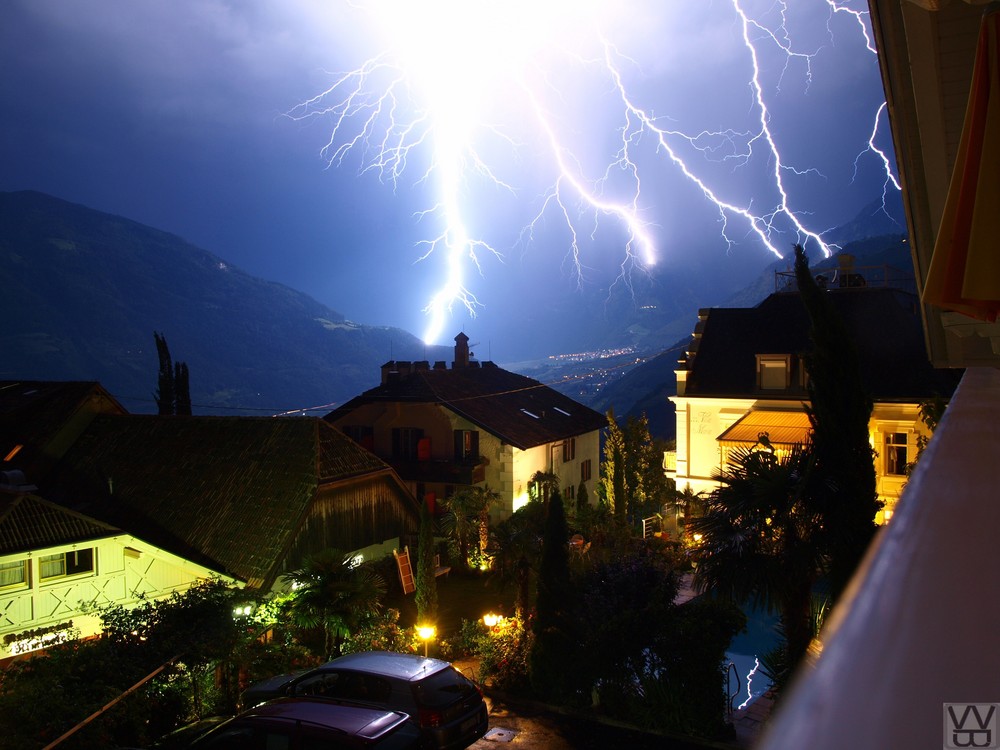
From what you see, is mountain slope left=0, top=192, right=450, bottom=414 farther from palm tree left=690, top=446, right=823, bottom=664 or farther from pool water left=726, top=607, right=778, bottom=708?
palm tree left=690, top=446, right=823, bottom=664

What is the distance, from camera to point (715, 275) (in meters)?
175

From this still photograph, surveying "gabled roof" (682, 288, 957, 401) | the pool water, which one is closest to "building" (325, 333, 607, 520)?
"gabled roof" (682, 288, 957, 401)

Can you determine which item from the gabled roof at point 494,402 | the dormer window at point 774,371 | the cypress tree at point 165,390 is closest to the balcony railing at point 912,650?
the dormer window at point 774,371

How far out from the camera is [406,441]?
30.0 m

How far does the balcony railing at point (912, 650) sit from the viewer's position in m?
0.46

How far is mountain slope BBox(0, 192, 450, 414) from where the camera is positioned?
140625mm

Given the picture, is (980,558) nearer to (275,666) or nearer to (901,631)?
(901,631)

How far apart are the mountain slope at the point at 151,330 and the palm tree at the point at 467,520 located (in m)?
118

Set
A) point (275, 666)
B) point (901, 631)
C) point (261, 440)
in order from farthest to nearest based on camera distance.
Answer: point (261, 440), point (275, 666), point (901, 631)

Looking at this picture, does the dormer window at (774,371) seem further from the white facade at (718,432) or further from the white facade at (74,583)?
the white facade at (74,583)

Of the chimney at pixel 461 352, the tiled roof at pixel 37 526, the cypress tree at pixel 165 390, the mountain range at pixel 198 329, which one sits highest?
the mountain range at pixel 198 329

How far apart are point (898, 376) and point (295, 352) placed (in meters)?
164

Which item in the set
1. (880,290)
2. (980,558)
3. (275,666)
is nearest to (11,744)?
(275,666)

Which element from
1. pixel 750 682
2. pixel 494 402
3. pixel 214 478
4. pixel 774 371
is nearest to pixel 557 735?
pixel 750 682
